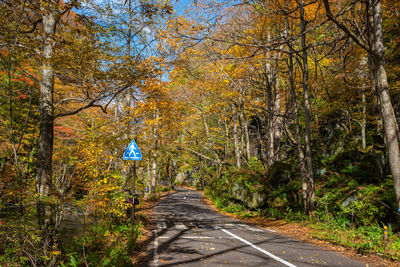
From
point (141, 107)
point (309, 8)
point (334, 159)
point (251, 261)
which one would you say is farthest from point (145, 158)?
point (309, 8)

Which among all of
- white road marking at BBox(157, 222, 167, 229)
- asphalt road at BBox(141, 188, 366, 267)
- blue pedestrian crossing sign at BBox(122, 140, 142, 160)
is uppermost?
blue pedestrian crossing sign at BBox(122, 140, 142, 160)

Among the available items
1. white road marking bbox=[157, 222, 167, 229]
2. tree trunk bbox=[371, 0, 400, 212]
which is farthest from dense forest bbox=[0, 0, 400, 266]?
white road marking bbox=[157, 222, 167, 229]

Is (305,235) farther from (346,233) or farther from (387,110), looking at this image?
(387,110)

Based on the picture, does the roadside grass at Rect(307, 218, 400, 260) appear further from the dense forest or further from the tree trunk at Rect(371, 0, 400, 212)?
the tree trunk at Rect(371, 0, 400, 212)

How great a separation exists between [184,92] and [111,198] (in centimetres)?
1435

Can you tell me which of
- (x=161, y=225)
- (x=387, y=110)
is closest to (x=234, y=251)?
(x=161, y=225)

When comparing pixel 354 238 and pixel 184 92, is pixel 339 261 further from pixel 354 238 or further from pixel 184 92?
pixel 184 92

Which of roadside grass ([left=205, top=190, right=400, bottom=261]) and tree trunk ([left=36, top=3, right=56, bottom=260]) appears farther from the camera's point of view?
roadside grass ([left=205, top=190, right=400, bottom=261])

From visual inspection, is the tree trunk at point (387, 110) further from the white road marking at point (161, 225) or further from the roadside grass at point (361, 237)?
the white road marking at point (161, 225)

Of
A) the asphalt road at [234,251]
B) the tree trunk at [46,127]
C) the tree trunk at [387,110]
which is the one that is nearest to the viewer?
the asphalt road at [234,251]

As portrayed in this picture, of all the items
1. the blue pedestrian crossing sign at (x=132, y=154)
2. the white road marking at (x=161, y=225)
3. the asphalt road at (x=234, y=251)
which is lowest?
the white road marking at (x=161, y=225)

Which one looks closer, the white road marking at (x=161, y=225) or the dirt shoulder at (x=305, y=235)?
the dirt shoulder at (x=305, y=235)

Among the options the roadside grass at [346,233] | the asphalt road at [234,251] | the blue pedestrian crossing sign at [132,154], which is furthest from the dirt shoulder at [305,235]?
the blue pedestrian crossing sign at [132,154]

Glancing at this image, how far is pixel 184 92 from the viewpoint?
20.9 meters
